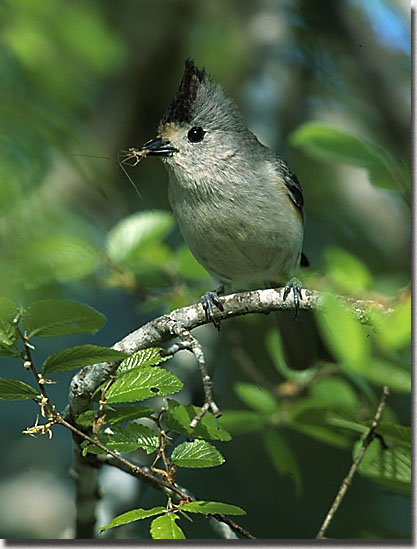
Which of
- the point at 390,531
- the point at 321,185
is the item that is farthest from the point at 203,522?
the point at 321,185

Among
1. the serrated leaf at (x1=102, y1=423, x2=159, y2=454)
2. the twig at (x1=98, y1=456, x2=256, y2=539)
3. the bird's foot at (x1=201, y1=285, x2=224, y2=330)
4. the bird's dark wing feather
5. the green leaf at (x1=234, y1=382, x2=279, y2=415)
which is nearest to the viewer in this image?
the serrated leaf at (x1=102, y1=423, x2=159, y2=454)

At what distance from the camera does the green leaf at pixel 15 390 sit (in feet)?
3.46

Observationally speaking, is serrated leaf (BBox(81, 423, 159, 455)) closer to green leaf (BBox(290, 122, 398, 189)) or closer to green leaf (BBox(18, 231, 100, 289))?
green leaf (BBox(18, 231, 100, 289))

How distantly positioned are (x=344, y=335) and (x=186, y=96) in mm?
1038

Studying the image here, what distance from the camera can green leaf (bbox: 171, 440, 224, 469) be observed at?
109 centimetres

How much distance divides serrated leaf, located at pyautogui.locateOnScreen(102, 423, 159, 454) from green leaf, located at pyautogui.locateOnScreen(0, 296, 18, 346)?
211 mm

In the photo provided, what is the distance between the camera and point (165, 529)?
1044 mm

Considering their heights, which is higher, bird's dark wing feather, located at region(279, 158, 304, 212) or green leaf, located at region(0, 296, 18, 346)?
bird's dark wing feather, located at region(279, 158, 304, 212)

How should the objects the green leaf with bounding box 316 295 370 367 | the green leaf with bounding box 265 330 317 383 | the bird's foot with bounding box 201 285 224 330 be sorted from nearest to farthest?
the green leaf with bounding box 316 295 370 367 < the bird's foot with bounding box 201 285 224 330 < the green leaf with bounding box 265 330 317 383

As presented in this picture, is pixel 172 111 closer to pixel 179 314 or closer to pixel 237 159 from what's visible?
pixel 237 159

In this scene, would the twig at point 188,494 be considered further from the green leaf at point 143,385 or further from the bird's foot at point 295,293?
the bird's foot at point 295,293

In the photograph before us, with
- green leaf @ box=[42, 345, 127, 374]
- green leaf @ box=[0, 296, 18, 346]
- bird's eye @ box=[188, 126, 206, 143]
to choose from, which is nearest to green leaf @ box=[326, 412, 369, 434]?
green leaf @ box=[42, 345, 127, 374]

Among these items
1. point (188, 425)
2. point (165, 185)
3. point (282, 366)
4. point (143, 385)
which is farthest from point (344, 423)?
point (165, 185)

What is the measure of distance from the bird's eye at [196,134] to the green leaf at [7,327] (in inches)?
36.5
